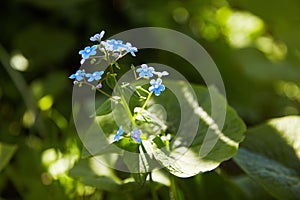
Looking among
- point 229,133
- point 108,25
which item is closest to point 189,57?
point 108,25

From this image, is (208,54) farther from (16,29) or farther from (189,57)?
(16,29)

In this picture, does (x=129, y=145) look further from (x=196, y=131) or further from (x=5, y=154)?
(x=5, y=154)

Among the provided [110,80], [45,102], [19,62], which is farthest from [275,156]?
[19,62]

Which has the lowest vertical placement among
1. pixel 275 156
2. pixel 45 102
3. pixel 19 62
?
pixel 275 156

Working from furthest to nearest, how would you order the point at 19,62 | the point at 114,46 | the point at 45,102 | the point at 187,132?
the point at 19,62
the point at 45,102
the point at 187,132
the point at 114,46

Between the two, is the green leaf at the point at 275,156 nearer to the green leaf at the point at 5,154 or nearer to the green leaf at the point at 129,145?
the green leaf at the point at 129,145

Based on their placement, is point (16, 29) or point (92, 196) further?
point (16, 29)

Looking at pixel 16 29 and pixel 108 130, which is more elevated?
pixel 16 29

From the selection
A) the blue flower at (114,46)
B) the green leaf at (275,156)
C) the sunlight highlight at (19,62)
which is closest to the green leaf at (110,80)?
the blue flower at (114,46)
